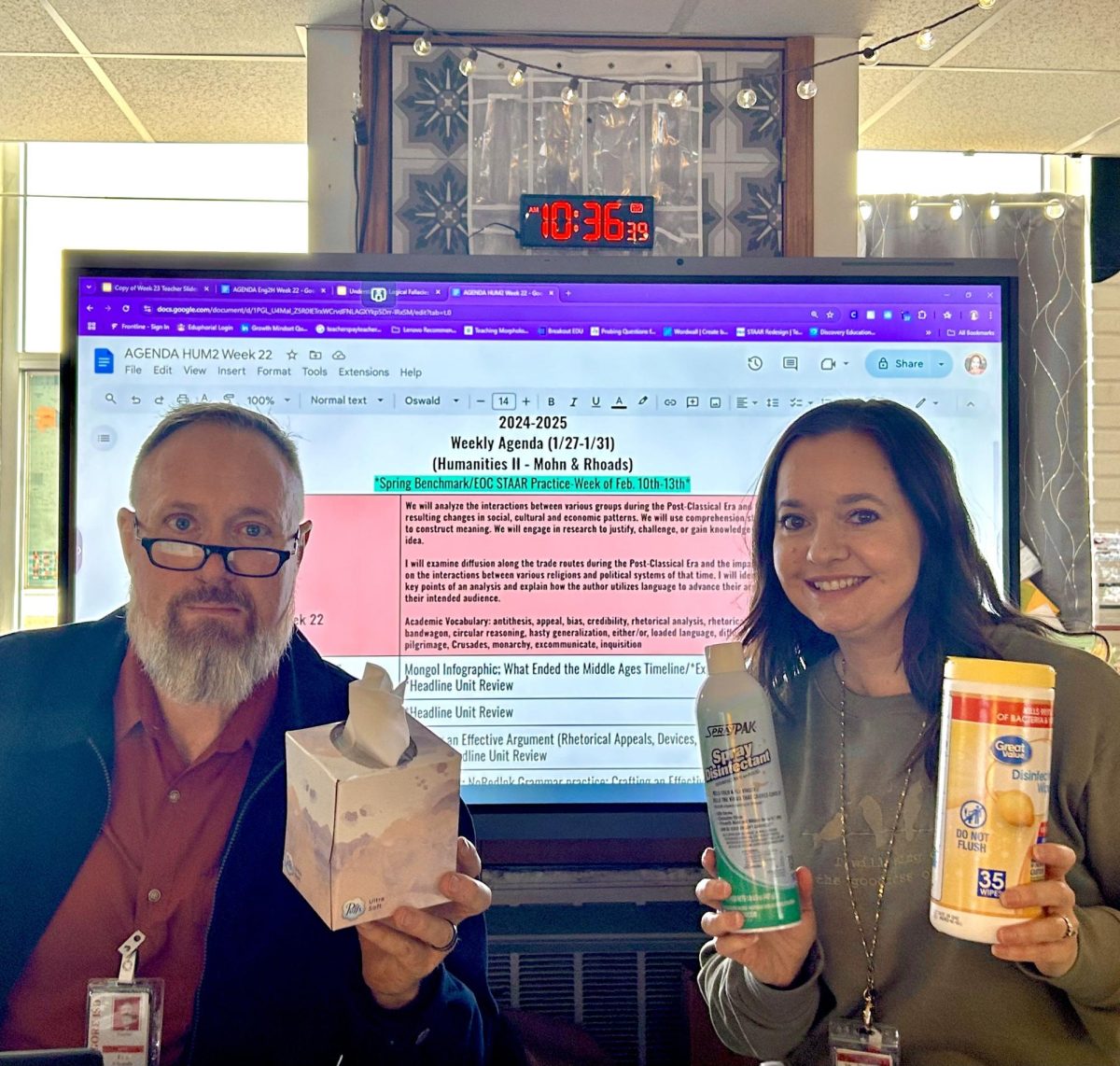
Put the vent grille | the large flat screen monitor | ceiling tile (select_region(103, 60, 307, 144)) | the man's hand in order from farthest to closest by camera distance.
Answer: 1. ceiling tile (select_region(103, 60, 307, 144))
2. the vent grille
3. the large flat screen monitor
4. the man's hand

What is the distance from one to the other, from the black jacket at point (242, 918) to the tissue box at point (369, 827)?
0.61ft

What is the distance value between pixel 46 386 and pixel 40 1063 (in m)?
3.59

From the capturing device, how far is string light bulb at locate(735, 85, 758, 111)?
75.3 inches

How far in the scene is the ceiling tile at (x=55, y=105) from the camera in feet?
8.40

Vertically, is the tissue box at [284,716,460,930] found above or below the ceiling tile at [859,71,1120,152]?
below

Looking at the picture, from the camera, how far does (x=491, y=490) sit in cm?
151

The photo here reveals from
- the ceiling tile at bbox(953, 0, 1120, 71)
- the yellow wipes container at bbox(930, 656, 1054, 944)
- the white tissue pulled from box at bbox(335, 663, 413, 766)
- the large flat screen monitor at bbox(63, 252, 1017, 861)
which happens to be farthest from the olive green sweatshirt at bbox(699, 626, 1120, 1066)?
the ceiling tile at bbox(953, 0, 1120, 71)

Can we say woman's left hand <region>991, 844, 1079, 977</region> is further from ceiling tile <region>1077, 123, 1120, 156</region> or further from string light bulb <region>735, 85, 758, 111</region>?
ceiling tile <region>1077, 123, 1120, 156</region>

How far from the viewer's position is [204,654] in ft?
4.34

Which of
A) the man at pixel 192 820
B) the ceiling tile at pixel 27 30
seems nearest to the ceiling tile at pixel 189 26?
the ceiling tile at pixel 27 30

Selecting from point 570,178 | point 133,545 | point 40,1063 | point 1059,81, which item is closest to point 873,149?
point 1059,81

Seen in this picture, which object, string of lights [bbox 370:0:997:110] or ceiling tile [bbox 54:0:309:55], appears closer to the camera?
string of lights [bbox 370:0:997:110]

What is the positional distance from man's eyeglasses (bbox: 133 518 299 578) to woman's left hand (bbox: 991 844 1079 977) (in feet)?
3.29

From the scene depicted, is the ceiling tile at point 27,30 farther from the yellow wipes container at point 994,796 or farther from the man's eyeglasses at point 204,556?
the yellow wipes container at point 994,796
